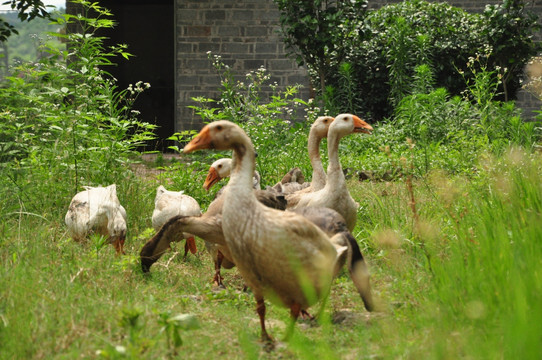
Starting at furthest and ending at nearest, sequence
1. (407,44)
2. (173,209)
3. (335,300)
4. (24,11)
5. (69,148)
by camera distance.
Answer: (407,44) → (24,11) → (69,148) → (173,209) → (335,300)

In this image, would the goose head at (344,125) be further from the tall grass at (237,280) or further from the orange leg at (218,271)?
the orange leg at (218,271)

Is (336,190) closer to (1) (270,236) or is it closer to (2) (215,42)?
(1) (270,236)

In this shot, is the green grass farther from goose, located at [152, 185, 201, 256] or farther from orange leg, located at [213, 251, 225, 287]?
goose, located at [152, 185, 201, 256]

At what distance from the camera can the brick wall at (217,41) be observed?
1641 cm

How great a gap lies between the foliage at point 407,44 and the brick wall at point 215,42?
4.34 feet

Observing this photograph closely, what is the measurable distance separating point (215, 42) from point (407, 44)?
529 centimetres

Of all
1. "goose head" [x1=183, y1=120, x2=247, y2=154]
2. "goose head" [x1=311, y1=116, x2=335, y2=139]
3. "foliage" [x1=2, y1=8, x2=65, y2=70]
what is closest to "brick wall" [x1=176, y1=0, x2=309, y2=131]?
"foliage" [x1=2, y1=8, x2=65, y2=70]

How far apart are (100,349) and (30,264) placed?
3.96 ft

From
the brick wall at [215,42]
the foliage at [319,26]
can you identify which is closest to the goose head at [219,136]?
the foliage at [319,26]

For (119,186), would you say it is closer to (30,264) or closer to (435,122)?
(30,264)

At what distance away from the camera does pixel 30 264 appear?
4.18 meters

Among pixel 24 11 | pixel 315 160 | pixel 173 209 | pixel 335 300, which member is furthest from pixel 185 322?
pixel 24 11

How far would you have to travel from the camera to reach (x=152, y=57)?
75.0 feet

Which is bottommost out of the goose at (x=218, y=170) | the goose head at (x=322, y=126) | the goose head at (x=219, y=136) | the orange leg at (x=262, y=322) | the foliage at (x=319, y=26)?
the orange leg at (x=262, y=322)
